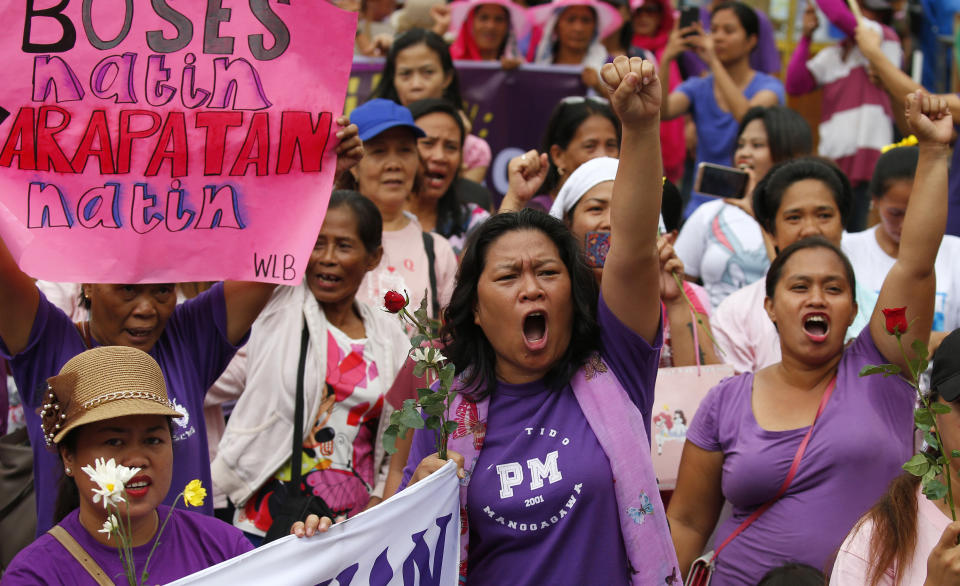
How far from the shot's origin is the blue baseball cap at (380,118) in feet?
16.9

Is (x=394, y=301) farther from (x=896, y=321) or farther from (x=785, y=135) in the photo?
(x=785, y=135)

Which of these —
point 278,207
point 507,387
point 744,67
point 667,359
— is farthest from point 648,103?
point 744,67

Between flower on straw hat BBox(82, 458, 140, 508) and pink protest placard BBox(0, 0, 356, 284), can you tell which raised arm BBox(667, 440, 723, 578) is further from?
flower on straw hat BBox(82, 458, 140, 508)

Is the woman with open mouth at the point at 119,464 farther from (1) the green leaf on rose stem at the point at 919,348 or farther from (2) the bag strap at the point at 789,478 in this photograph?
(1) the green leaf on rose stem at the point at 919,348

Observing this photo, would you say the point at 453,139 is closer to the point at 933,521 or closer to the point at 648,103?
the point at 648,103

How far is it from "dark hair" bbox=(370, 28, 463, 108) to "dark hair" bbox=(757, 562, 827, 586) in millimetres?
3846

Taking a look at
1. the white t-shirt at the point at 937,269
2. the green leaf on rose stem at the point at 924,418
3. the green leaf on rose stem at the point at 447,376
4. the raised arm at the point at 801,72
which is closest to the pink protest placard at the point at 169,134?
the green leaf on rose stem at the point at 447,376

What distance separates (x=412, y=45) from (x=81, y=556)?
433 cm

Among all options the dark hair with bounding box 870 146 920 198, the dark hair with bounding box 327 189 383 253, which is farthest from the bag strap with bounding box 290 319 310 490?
the dark hair with bounding box 870 146 920 198

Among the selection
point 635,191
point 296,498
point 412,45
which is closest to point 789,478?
point 635,191

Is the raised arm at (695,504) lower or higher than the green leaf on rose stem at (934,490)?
lower

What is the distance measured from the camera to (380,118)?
519 centimetres

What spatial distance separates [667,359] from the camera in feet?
14.5

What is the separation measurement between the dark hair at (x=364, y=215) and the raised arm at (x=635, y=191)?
5.40 ft
